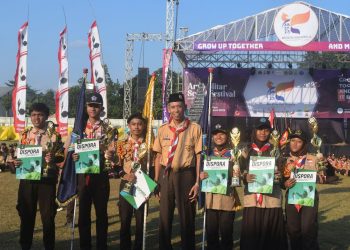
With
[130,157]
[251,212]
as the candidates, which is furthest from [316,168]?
[130,157]

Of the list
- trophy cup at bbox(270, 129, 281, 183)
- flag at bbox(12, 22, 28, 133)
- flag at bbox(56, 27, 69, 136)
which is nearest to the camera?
trophy cup at bbox(270, 129, 281, 183)

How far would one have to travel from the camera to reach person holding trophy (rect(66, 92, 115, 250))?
6.03m

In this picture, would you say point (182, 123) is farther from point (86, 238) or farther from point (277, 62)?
point (277, 62)

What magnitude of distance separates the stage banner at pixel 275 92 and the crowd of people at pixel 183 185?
15.3 metres

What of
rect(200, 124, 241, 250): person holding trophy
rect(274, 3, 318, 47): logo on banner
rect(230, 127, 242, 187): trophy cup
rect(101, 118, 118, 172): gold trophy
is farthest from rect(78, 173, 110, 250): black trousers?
rect(274, 3, 318, 47): logo on banner

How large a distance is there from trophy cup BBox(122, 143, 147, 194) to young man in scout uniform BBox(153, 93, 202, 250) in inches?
11.5

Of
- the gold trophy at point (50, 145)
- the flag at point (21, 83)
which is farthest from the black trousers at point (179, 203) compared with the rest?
the flag at point (21, 83)

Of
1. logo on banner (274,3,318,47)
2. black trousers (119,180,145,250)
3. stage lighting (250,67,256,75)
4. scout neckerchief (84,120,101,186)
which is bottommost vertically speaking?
black trousers (119,180,145,250)

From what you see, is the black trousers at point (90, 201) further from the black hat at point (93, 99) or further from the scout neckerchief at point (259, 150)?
the scout neckerchief at point (259, 150)

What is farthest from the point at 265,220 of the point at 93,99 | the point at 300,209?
the point at 93,99

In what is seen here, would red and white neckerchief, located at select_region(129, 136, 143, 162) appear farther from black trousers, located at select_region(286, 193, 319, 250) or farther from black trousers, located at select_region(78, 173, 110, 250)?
black trousers, located at select_region(286, 193, 319, 250)

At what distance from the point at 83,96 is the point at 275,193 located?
2536 mm

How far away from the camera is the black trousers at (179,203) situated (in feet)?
18.9

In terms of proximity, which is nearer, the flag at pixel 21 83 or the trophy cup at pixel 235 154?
the trophy cup at pixel 235 154
